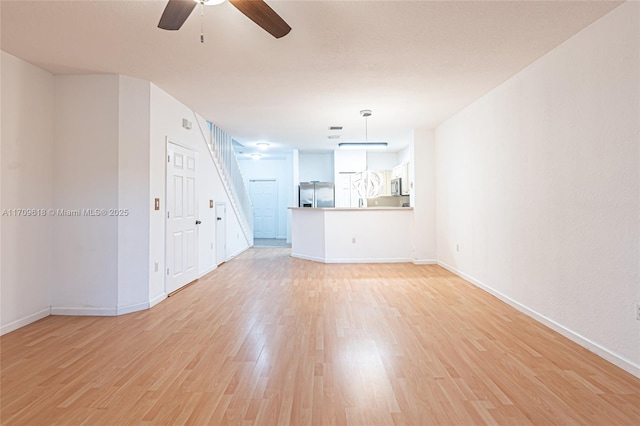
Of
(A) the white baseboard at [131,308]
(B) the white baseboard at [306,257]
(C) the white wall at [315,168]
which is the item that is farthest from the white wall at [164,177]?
(C) the white wall at [315,168]

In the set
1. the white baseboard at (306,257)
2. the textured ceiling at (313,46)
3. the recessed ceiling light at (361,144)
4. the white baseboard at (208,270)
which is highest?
the recessed ceiling light at (361,144)

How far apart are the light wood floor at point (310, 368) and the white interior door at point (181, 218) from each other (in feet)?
2.29

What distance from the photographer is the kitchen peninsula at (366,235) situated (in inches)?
252

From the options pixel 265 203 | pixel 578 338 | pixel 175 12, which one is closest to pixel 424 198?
pixel 578 338

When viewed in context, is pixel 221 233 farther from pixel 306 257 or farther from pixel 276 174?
pixel 276 174

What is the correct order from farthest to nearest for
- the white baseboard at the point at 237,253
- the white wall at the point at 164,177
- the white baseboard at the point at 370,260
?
the white baseboard at the point at 237,253, the white baseboard at the point at 370,260, the white wall at the point at 164,177

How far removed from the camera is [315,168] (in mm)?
9523

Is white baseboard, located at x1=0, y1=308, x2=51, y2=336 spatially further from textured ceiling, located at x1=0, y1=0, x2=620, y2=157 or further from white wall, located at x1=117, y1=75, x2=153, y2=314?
textured ceiling, located at x1=0, y1=0, x2=620, y2=157

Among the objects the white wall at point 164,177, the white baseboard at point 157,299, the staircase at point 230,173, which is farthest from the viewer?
the staircase at point 230,173

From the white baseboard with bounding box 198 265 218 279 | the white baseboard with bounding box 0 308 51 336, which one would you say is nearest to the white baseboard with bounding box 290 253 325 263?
the white baseboard with bounding box 198 265 218 279

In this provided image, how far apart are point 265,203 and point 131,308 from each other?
7.24m

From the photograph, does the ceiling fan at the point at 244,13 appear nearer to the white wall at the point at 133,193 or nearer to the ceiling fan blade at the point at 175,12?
the ceiling fan blade at the point at 175,12

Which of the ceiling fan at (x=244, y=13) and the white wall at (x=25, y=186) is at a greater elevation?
the ceiling fan at (x=244, y=13)

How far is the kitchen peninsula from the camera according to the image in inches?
252
